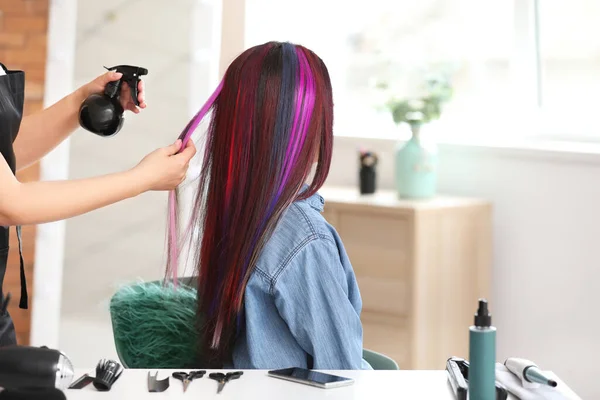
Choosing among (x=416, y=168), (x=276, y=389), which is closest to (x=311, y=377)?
(x=276, y=389)

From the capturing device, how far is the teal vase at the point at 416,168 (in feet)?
11.4

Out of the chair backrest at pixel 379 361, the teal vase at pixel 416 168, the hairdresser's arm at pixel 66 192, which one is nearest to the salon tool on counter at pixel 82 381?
the hairdresser's arm at pixel 66 192

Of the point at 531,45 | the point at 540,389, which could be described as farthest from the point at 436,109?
the point at 540,389

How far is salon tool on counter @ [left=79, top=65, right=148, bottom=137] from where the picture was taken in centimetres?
191

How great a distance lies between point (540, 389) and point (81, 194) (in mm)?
847

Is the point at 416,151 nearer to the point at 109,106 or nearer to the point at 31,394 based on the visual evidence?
the point at 109,106

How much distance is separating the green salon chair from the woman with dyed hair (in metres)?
0.12

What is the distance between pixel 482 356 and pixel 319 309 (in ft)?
1.26

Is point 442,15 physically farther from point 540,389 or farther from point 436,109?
point 540,389

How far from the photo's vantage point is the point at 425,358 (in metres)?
3.38

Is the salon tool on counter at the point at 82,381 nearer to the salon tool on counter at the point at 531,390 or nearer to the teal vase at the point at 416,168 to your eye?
the salon tool on counter at the point at 531,390

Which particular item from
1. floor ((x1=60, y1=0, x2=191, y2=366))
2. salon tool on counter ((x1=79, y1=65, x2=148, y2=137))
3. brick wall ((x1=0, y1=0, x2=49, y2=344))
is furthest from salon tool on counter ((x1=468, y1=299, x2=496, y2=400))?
floor ((x1=60, y1=0, x2=191, y2=366))

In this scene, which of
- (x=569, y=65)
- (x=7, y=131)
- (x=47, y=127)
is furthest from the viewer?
(x=569, y=65)

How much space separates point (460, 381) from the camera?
5.04ft
